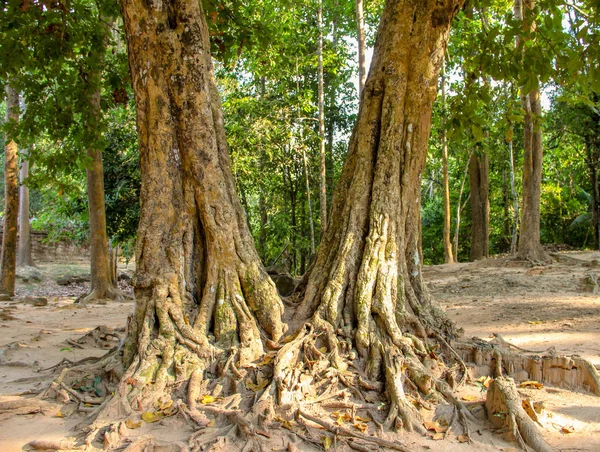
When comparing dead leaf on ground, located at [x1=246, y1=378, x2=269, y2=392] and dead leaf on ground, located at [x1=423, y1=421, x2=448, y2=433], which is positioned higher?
dead leaf on ground, located at [x1=246, y1=378, x2=269, y2=392]

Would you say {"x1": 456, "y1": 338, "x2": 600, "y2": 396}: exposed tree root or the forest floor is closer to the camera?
the forest floor

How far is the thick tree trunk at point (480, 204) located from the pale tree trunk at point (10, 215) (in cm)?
1119

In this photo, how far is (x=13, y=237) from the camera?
9547 mm

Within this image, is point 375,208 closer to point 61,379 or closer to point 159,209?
point 159,209

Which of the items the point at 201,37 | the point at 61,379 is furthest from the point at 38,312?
the point at 201,37

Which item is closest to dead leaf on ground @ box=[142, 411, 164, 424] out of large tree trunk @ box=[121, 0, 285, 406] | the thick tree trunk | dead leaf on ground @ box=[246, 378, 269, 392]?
dead leaf on ground @ box=[246, 378, 269, 392]

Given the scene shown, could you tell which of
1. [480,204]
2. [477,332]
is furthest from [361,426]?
[480,204]

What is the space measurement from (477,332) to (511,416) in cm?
268

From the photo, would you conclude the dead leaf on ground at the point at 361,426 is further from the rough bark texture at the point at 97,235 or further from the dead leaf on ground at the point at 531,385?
the rough bark texture at the point at 97,235

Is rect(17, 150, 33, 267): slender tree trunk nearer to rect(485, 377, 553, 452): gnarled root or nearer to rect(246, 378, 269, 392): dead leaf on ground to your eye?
rect(246, 378, 269, 392): dead leaf on ground

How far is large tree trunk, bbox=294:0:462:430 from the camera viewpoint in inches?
155

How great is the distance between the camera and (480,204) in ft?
45.9

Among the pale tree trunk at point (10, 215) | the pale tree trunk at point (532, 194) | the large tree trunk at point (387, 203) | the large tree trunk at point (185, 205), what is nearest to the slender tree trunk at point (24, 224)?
the pale tree trunk at point (10, 215)

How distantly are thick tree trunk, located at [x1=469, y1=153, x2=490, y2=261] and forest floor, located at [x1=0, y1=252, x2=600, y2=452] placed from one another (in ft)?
10.9
